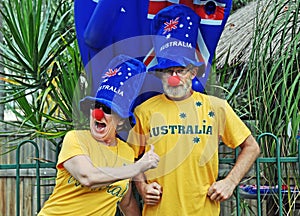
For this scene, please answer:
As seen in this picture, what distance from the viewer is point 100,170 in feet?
9.02

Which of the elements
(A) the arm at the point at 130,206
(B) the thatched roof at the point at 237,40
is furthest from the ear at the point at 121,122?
(B) the thatched roof at the point at 237,40

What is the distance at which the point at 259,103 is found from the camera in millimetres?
3680

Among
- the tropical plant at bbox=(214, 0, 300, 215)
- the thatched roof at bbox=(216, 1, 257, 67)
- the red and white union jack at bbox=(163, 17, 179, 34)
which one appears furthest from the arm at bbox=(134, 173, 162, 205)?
the thatched roof at bbox=(216, 1, 257, 67)

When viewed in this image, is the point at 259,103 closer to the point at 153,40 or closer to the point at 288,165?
the point at 288,165

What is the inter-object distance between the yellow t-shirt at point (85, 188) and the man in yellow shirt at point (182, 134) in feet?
0.49

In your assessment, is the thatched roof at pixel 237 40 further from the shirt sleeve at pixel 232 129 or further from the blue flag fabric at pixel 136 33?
the shirt sleeve at pixel 232 129

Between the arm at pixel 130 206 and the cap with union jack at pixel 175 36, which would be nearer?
the cap with union jack at pixel 175 36

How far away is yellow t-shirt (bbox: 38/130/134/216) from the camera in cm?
281

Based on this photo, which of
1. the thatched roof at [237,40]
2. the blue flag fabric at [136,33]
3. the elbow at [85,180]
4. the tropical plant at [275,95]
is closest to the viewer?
the elbow at [85,180]

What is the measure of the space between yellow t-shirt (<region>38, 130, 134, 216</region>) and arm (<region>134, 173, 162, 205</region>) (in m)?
0.07

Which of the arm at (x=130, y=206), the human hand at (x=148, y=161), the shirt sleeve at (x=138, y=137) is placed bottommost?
the arm at (x=130, y=206)

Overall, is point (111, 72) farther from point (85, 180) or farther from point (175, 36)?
point (85, 180)

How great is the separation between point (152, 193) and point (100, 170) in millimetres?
278

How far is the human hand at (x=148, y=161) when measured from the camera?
2760 mm
